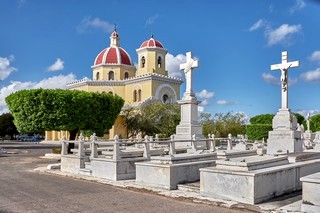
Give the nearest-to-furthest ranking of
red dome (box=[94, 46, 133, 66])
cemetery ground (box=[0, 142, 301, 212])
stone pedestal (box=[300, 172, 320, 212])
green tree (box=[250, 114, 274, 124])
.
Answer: stone pedestal (box=[300, 172, 320, 212])
cemetery ground (box=[0, 142, 301, 212])
green tree (box=[250, 114, 274, 124])
red dome (box=[94, 46, 133, 66])

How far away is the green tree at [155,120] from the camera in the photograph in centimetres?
4034

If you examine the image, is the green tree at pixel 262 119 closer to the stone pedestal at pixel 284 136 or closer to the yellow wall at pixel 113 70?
the yellow wall at pixel 113 70

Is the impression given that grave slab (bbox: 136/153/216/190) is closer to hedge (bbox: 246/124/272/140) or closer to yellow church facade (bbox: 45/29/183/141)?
hedge (bbox: 246/124/272/140)

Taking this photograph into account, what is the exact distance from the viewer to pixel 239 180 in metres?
9.35

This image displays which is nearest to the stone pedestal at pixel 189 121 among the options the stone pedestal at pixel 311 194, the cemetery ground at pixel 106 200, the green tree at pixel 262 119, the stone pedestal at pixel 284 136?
the stone pedestal at pixel 284 136

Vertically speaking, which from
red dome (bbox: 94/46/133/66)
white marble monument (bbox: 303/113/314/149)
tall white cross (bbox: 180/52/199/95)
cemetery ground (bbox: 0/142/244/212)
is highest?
red dome (bbox: 94/46/133/66)

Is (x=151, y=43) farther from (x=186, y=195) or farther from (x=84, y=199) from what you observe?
(x=84, y=199)

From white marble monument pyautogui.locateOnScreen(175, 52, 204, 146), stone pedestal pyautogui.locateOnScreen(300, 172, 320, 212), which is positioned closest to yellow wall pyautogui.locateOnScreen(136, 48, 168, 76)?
white marble monument pyautogui.locateOnScreen(175, 52, 204, 146)

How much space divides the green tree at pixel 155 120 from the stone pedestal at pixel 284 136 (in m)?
23.3

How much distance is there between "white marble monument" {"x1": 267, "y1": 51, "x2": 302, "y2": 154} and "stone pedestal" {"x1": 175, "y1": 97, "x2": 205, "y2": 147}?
4.45m

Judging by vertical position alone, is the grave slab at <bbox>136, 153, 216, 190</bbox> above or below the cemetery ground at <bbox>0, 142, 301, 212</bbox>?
above

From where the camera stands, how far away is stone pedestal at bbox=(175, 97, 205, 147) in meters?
19.5

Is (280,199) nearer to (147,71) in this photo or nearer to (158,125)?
(158,125)

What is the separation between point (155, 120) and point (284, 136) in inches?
1055
